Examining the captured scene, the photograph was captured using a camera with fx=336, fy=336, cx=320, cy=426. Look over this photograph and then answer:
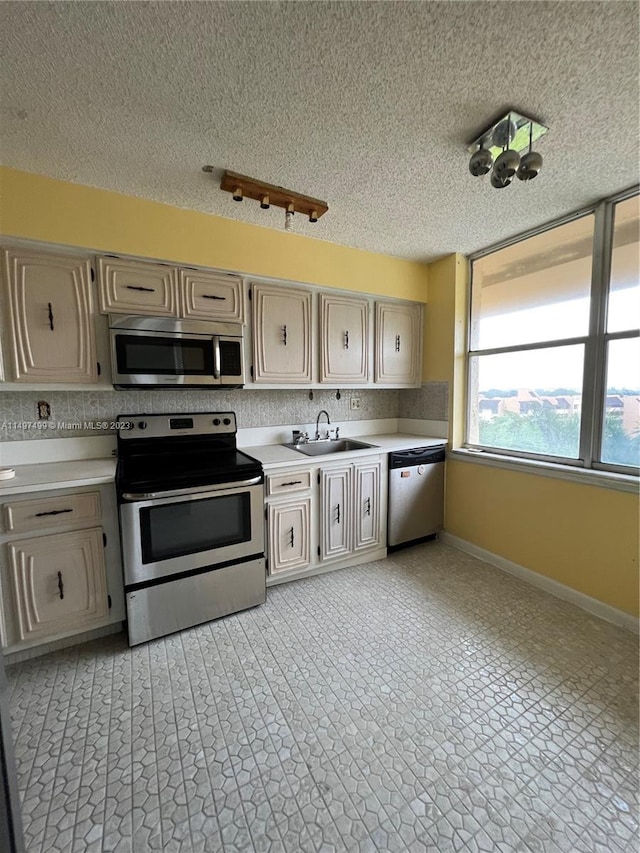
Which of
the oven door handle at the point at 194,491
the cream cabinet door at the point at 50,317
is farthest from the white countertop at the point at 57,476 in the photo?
the cream cabinet door at the point at 50,317

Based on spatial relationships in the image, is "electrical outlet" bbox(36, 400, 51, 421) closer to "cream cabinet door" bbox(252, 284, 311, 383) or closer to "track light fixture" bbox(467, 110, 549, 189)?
"cream cabinet door" bbox(252, 284, 311, 383)

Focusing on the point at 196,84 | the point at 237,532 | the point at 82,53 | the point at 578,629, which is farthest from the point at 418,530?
the point at 82,53

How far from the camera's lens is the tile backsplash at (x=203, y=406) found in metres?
2.04

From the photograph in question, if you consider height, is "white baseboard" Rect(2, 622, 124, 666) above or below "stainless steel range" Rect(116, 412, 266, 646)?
below

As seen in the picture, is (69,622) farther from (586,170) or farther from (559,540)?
(586,170)

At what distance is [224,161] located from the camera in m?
1.70

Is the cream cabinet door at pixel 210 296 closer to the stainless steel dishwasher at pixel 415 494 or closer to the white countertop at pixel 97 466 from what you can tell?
the white countertop at pixel 97 466

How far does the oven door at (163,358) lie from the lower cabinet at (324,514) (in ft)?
2.75

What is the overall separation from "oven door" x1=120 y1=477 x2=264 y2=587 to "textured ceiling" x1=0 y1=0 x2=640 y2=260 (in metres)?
1.71

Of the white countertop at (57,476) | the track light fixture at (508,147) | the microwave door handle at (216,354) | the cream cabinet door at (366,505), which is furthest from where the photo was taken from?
the cream cabinet door at (366,505)

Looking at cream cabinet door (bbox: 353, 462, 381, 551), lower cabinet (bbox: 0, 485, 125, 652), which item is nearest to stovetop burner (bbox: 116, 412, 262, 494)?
lower cabinet (bbox: 0, 485, 125, 652)

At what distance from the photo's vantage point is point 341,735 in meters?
1.35

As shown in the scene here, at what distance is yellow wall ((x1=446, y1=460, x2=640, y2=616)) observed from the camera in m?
1.95

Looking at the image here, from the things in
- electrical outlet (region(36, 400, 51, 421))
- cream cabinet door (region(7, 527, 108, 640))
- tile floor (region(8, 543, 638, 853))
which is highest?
electrical outlet (region(36, 400, 51, 421))
